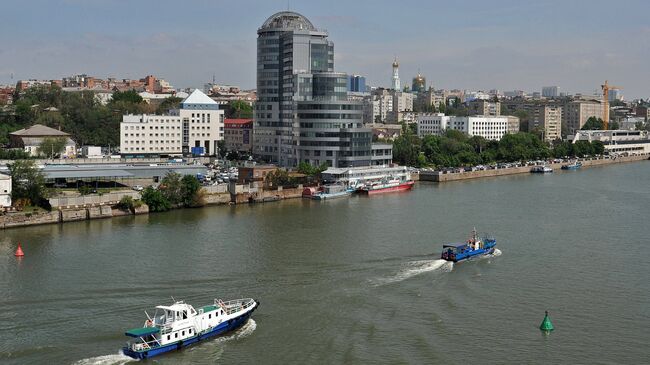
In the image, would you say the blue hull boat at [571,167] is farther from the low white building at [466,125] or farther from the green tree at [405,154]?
the green tree at [405,154]

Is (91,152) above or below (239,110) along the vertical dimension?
below

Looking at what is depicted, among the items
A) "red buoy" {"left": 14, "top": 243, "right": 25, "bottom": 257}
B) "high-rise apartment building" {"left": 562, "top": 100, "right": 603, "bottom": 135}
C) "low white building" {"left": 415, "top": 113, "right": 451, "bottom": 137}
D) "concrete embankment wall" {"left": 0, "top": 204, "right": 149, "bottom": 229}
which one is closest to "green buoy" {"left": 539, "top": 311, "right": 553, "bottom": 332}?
"red buoy" {"left": 14, "top": 243, "right": 25, "bottom": 257}

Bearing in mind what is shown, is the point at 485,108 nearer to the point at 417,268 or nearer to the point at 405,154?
the point at 405,154

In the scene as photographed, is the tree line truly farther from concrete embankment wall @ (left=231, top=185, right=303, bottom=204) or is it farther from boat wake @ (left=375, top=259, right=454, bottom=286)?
boat wake @ (left=375, top=259, right=454, bottom=286)

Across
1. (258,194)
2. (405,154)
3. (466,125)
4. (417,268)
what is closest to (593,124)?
(466,125)

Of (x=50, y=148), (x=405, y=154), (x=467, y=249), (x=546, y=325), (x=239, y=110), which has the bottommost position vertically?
(x=546, y=325)

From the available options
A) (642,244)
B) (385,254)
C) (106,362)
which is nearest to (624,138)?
(642,244)

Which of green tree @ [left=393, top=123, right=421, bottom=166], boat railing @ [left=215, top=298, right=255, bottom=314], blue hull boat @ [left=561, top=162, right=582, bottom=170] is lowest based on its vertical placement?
boat railing @ [left=215, top=298, right=255, bottom=314]
